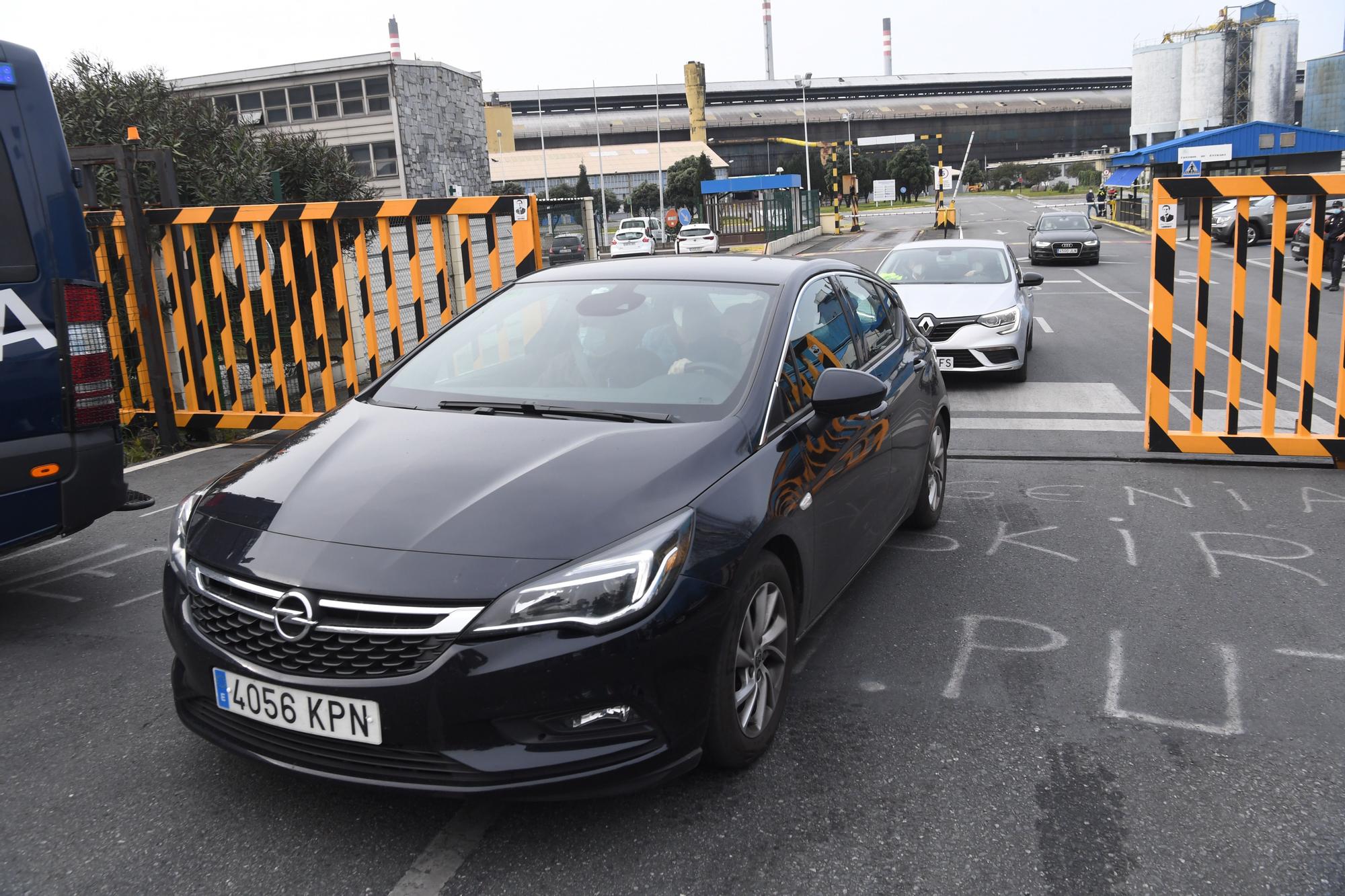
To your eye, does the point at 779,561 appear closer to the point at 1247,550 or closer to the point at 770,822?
the point at 770,822

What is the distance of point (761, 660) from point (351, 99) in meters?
63.5

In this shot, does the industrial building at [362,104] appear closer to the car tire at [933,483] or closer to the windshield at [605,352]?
the car tire at [933,483]

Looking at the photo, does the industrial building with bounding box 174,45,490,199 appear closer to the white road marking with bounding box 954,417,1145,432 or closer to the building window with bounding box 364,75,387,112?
the building window with bounding box 364,75,387,112

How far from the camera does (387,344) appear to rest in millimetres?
12633

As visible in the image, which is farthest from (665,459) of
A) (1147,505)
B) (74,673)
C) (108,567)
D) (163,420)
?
(163,420)

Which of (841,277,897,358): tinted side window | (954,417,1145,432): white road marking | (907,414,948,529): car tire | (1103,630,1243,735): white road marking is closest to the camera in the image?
(1103,630,1243,735): white road marking

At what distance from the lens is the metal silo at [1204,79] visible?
90.4 m

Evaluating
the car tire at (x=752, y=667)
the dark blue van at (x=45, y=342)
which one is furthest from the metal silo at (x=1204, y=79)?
the car tire at (x=752, y=667)

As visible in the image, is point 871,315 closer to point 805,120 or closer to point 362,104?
A: point 362,104

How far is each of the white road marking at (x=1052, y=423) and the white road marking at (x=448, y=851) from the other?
687cm

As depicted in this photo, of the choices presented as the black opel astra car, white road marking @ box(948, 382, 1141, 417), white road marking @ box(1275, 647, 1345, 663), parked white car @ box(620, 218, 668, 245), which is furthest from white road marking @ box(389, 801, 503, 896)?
parked white car @ box(620, 218, 668, 245)

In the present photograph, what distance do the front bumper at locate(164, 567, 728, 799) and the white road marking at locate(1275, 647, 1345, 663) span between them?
8.76 feet

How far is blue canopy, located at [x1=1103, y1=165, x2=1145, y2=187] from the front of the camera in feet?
236

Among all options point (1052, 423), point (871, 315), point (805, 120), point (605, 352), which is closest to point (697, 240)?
point (1052, 423)
